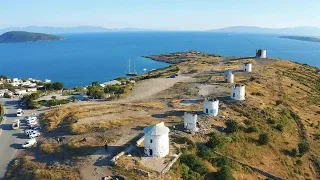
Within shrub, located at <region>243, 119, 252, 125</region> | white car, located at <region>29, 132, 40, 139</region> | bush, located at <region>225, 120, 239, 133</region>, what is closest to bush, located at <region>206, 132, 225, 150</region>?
bush, located at <region>225, 120, 239, 133</region>

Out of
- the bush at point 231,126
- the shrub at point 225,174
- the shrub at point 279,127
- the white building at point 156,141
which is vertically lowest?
the shrub at point 225,174

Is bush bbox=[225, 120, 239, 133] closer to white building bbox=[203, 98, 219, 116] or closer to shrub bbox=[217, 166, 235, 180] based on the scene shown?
white building bbox=[203, 98, 219, 116]

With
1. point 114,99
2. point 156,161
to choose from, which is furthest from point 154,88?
point 156,161

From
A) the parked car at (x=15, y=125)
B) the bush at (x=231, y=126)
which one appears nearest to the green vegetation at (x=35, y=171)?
the parked car at (x=15, y=125)

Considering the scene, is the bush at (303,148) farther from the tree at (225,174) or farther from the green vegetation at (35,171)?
the green vegetation at (35,171)

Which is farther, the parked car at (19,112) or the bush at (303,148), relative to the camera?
the parked car at (19,112)


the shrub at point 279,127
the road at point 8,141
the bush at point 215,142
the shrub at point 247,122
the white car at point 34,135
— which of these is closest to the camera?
the road at point 8,141

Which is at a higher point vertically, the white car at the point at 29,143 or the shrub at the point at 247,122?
the shrub at the point at 247,122
